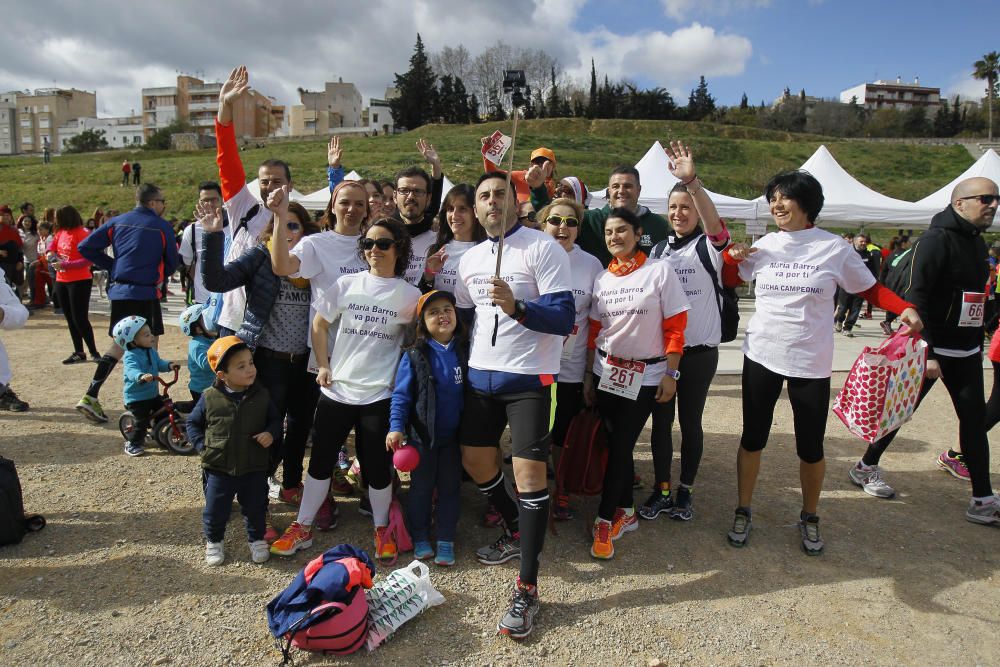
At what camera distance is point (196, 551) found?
333cm

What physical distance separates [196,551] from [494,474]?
1745 millimetres

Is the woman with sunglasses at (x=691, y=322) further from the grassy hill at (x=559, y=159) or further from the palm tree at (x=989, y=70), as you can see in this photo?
the palm tree at (x=989, y=70)

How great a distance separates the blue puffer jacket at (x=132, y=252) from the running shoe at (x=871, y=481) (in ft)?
21.7

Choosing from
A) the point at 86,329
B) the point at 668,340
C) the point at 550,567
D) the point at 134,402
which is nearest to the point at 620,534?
the point at 550,567

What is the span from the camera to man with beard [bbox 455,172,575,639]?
2748 millimetres

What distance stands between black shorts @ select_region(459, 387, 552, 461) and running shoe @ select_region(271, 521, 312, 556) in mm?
1112

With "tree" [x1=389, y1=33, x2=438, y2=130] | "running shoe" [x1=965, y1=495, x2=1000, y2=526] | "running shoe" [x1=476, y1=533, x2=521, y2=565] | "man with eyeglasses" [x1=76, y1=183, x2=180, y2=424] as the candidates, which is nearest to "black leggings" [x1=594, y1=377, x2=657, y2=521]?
"running shoe" [x1=476, y1=533, x2=521, y2=565]

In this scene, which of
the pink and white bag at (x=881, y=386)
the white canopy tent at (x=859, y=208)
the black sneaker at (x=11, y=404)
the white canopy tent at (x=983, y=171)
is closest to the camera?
the pink and white bag at (x=881, y=386)

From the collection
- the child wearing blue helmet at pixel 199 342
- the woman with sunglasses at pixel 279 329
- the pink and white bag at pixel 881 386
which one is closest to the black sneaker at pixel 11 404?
the child wearing blue helmet at pixel 199 342

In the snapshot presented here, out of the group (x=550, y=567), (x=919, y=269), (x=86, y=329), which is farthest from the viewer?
(x=86, y=329)

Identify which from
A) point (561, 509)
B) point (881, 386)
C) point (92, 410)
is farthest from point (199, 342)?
point (881, 386)

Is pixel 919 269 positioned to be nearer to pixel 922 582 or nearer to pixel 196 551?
pixel 922 582

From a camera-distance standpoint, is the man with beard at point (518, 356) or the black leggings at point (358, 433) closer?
the man with beard at point (518, 356)

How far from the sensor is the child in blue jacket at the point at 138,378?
187 inches
